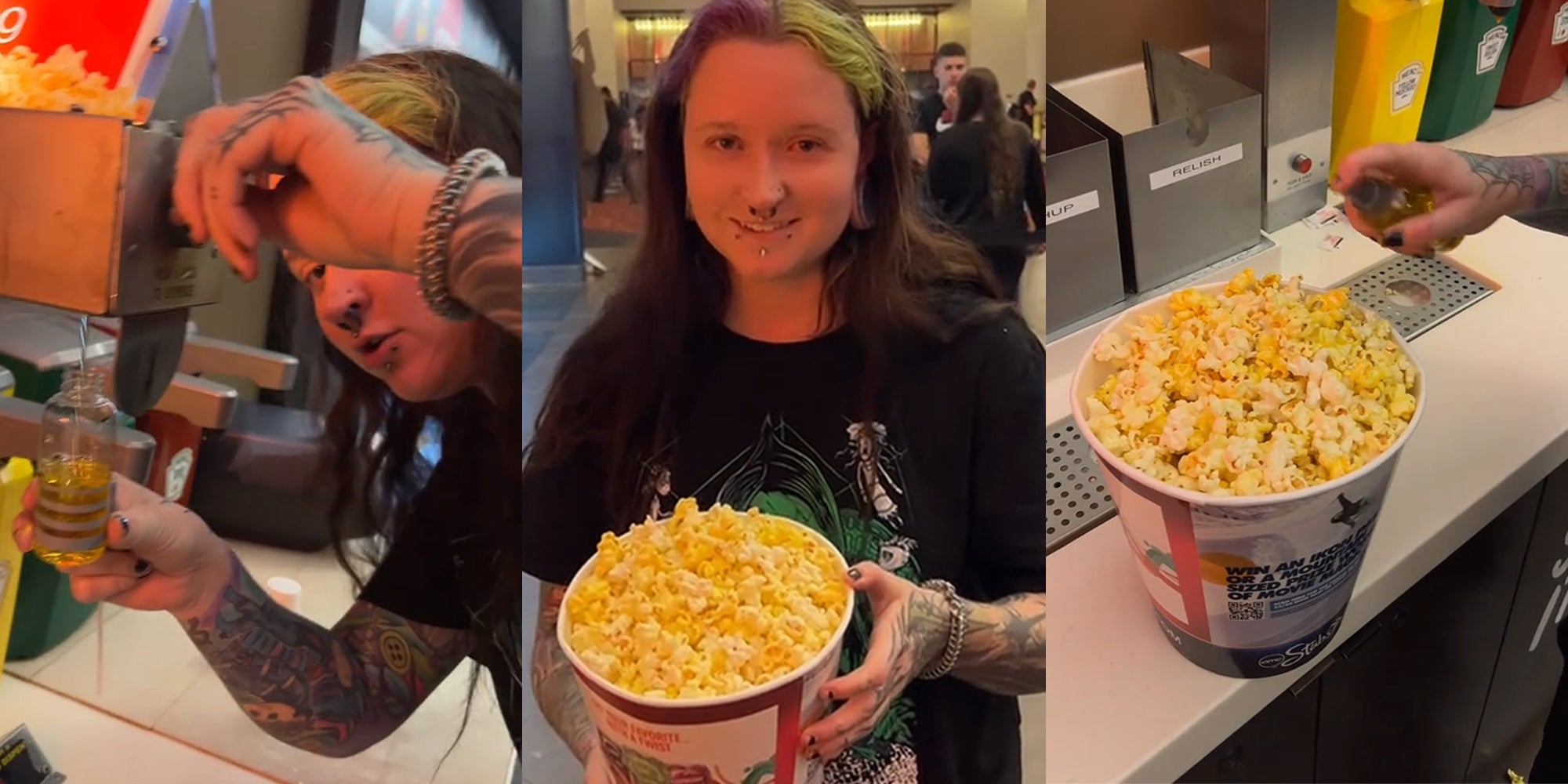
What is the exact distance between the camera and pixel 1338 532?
0.76 meters

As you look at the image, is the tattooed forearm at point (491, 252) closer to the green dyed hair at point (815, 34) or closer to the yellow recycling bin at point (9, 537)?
the green dyed hair at point (815, 34)

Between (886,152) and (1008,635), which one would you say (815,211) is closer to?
(886,152)

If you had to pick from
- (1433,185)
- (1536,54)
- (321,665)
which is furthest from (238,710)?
(1536,54)

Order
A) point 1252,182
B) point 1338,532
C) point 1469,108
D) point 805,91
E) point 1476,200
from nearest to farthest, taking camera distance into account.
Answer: point 805,91 < point 1338,532 < point 1476,200 < point 1252,182 < point 1469,108

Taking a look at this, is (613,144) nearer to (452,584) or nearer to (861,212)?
(861,212)

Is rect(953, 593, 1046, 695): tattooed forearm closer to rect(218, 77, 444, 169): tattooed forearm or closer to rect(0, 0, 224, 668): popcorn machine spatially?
rect(218, 77, 444, 169): tattooed forearm

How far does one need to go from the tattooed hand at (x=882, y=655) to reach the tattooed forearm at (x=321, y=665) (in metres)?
0.30

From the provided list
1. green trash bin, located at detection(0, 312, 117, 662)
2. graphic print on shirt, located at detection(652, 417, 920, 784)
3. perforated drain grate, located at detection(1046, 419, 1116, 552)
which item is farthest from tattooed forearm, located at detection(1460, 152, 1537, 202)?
green trash bin, located at detection(0, 312, 117, 662)

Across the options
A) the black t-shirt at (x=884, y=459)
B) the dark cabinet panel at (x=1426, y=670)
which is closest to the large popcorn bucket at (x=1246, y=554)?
the black t-shirt at (x=884, y=459)

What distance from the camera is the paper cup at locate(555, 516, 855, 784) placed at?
0.62 m

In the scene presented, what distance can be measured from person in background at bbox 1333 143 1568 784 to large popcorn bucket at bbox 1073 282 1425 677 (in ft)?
0.78

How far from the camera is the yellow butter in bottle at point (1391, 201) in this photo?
99cm

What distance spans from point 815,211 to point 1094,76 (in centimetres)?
70

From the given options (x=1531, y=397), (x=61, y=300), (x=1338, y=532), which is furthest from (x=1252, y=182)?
(x=61, y=300)
